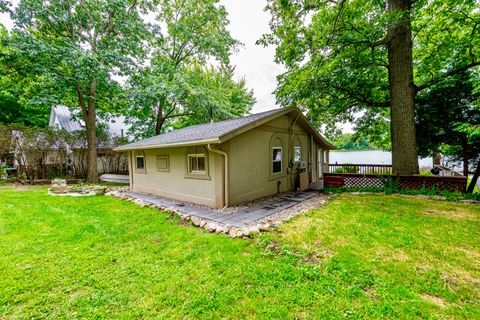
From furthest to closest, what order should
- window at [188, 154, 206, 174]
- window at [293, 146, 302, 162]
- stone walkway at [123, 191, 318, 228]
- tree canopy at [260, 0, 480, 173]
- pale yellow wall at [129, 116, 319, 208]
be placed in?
window at [293, 146, 302, 162], tree canopy at [260, 0, 480, 173], window at [188, 154, 206, 174], pale yellow wall at [129, 116, 319, 208], stone walkway at [123, 191, 318, 228]

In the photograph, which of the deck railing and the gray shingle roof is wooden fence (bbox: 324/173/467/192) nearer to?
the gray shingle roof

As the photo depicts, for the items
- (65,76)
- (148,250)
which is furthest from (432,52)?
(65,76)

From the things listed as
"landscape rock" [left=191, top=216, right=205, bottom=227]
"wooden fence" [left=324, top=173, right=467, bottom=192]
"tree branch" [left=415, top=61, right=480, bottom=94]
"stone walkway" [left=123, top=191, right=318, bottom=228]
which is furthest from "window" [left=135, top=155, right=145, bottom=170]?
"tree branch" [left=415, top=61, right=480, bottom=94]

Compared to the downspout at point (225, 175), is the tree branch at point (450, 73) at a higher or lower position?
higher

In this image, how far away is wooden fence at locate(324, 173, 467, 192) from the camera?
6.79m

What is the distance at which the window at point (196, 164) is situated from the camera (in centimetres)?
651

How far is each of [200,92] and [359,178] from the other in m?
10.8

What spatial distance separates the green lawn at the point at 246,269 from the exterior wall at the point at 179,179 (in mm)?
1461

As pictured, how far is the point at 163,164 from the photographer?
7930 mm

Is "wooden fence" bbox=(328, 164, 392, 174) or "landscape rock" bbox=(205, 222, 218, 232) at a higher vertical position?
"wooden fence" bbox=(328, 164, 392, 174)

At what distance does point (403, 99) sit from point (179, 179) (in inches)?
353

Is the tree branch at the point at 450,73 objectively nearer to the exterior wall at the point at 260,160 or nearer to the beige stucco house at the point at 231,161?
the beige stucco house at the point at 231,161

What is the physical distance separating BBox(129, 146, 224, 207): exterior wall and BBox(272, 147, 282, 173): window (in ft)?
9.29

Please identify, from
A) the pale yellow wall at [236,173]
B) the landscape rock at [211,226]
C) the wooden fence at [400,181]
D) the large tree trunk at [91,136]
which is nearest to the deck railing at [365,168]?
the wooden fence at [400,181]
